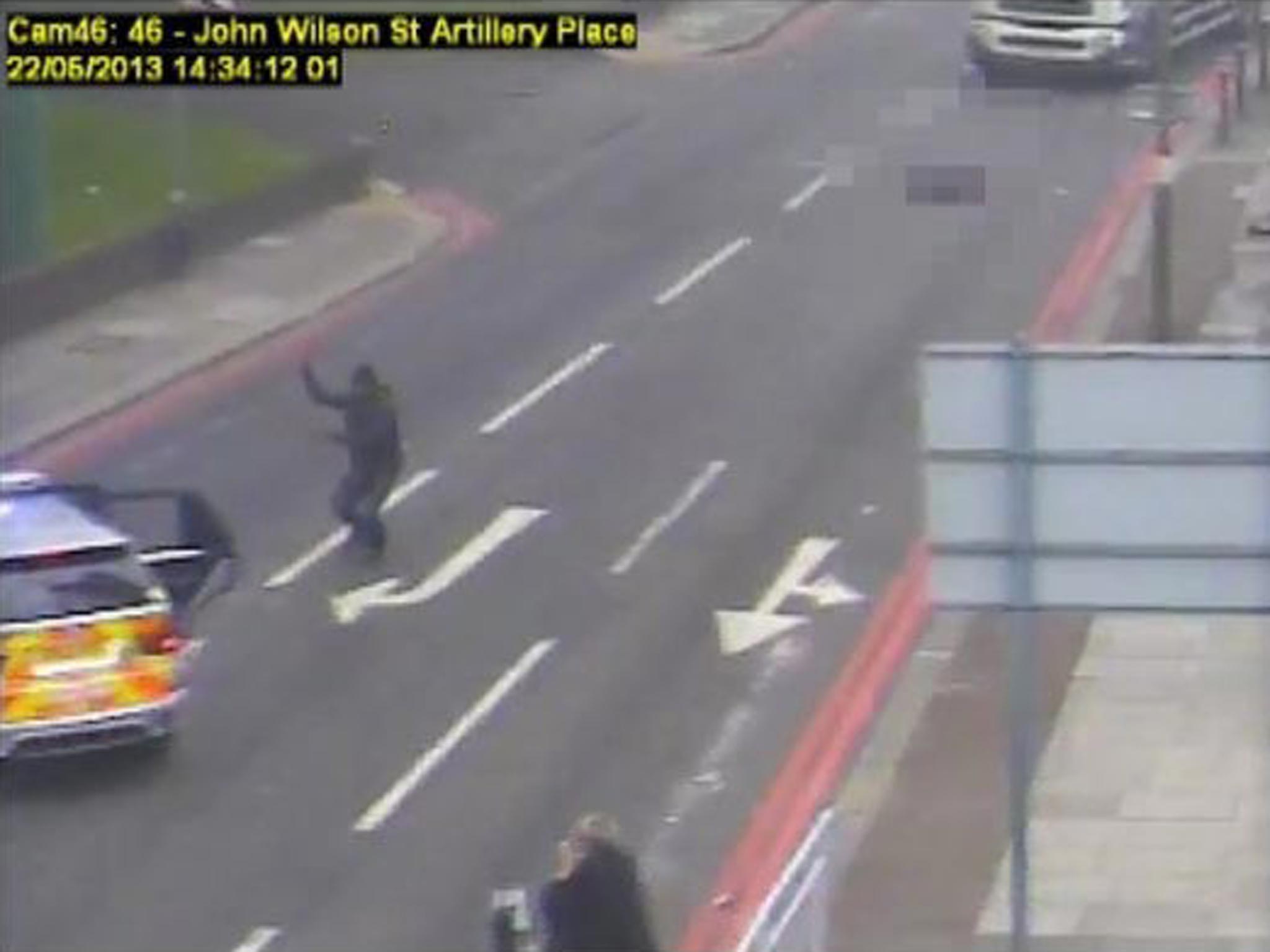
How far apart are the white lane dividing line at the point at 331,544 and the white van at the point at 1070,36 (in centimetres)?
2243

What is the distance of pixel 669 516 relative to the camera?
3169 centimetres

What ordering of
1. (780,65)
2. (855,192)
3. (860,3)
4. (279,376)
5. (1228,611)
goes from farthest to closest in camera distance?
(860,3), (780,65), (855,192), (279,376), (1228,611)

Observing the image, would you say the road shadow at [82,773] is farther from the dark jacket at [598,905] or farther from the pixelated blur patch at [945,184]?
the pixelated blur patch at [945,184]

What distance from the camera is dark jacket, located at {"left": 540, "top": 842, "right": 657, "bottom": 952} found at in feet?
58.9

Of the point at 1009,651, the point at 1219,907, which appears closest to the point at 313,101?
the point at 1009,651

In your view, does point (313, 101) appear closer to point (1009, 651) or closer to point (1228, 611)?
point (1009, 651)

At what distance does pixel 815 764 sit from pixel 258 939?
453 cm

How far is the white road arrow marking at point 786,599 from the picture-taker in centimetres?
2797

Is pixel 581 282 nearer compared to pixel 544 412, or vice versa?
pixel 544 412

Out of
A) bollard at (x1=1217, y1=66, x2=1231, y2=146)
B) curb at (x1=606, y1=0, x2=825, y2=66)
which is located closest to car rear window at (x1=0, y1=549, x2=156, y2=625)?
bollard at (x1=1217, y1=66, x2=1231, y2=146)

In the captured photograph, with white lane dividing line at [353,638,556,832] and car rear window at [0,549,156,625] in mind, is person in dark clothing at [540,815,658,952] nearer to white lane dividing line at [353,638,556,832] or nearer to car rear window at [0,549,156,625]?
white lane dividing line at [353,638,556,832]

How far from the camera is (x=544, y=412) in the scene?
35.7 metres

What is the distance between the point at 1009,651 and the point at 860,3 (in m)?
38.6

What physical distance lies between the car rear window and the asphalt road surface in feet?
4.32
